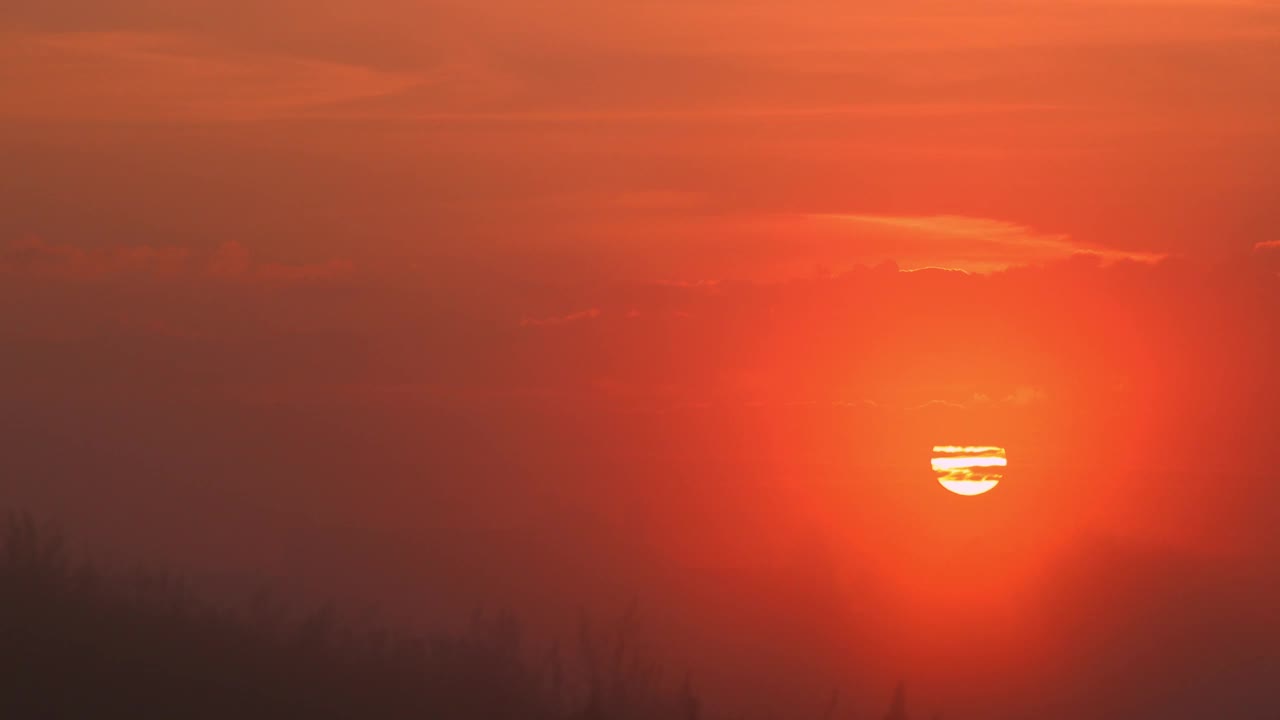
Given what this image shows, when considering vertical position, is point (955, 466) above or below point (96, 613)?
above

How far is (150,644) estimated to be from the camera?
88938 millimetres

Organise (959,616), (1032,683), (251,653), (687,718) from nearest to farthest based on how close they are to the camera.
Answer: (251,653) < (687,718) < (959,616) < (1032,683)

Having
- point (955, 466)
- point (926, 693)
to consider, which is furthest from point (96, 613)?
point (926, 693)

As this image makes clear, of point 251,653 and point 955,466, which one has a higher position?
point 955,466

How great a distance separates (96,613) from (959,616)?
71.6 metres

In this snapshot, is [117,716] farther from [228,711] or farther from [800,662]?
[800,662]

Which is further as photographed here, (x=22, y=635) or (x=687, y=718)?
(x=687, y=718)

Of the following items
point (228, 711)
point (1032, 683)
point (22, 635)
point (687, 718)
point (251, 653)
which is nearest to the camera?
point (22, 635)

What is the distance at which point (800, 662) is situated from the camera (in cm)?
15500

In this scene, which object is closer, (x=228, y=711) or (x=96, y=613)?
(x=96, y=613)

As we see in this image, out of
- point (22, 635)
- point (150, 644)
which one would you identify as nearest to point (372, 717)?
point (150, 644)

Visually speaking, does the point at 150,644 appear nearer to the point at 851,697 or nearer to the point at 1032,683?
the point at 851,697

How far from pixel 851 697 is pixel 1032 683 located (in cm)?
1761

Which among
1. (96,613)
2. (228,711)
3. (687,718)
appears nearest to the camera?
(96,613)
